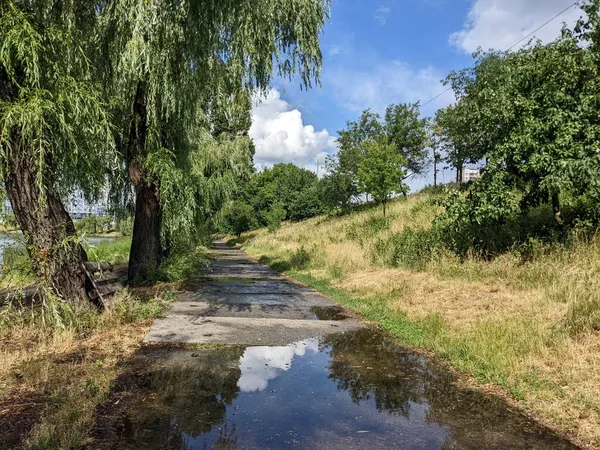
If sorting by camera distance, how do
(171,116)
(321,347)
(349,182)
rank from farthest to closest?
(349,182)
(171,116)
(321,347)

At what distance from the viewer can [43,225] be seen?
652 centimetres

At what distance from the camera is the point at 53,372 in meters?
4.97

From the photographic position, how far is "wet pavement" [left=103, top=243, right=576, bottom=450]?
3.87m

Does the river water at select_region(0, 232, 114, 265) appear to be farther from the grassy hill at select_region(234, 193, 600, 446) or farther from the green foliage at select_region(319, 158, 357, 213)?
the green foliage at select_region(319, 158, 357, 213)

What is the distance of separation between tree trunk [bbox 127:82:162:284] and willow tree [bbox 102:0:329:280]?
3 centimetres

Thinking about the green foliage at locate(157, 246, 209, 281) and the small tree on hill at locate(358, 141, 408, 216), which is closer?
the green foliage at locate(157, 246, 209, 281)

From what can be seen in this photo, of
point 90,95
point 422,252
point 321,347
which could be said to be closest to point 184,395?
point 321,347

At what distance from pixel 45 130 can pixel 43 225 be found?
1.41 m

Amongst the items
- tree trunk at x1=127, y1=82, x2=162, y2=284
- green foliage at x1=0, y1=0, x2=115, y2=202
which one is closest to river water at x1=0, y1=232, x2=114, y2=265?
green foliage at x1=0, y1=0, x2=115, y2=202

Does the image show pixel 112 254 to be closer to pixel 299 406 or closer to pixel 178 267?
pixel 178 267

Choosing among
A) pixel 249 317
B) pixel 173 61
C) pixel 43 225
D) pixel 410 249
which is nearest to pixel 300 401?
pixel 249 317

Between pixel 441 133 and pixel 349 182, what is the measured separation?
33.0 ft

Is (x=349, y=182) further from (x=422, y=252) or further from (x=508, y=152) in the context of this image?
(x=508, y=152)

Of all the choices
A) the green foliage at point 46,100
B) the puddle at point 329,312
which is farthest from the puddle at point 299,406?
the green foliage at point 46,100
